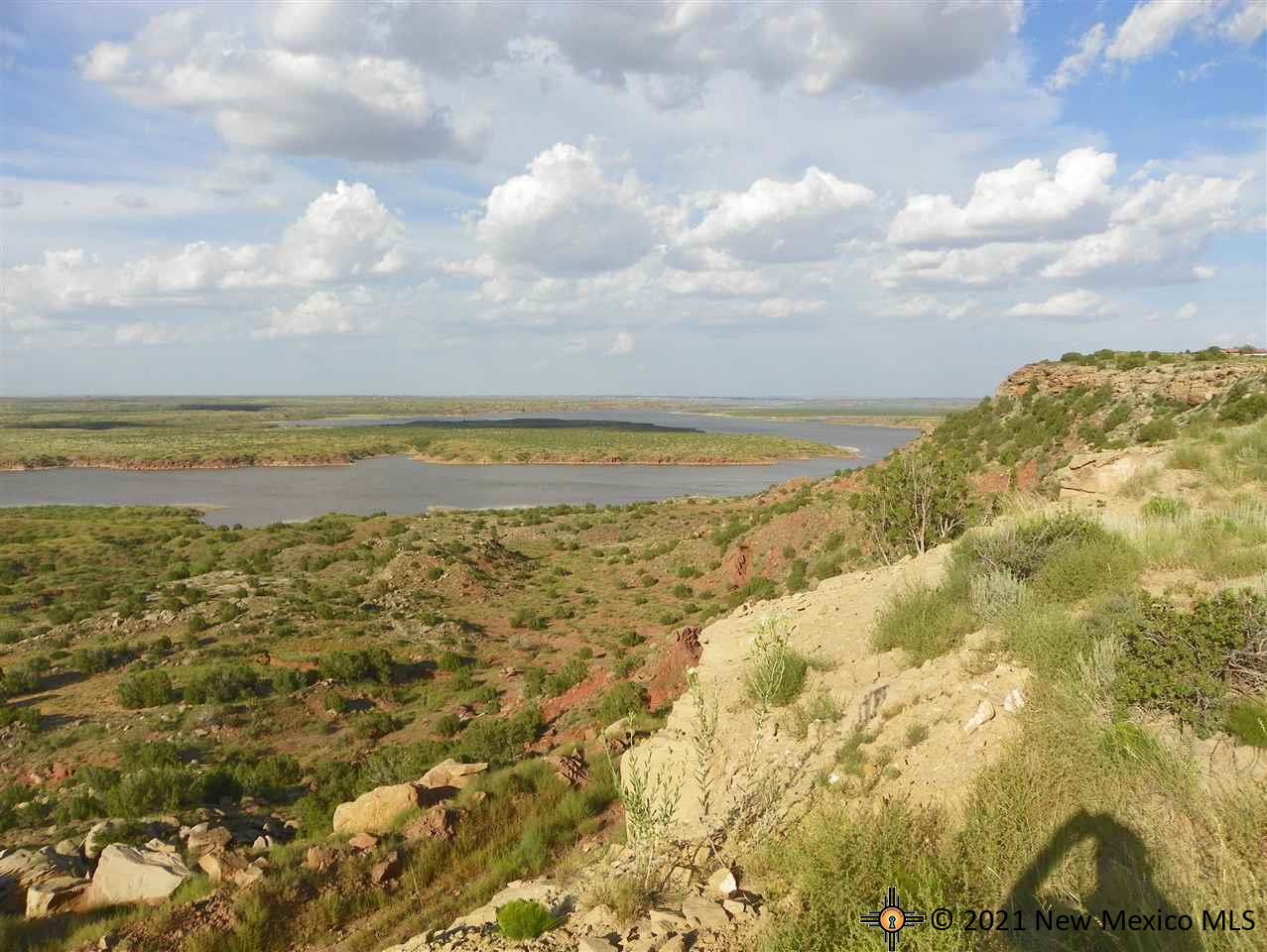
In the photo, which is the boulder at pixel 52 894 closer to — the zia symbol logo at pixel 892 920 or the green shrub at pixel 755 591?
the zia symbol logo at pixel 892 920

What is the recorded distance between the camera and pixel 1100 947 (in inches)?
131

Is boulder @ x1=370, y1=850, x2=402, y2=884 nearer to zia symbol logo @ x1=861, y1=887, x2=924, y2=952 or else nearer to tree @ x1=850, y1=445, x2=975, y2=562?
zia symbol logo @ x1=861, y1=887, x2=924, y2=952

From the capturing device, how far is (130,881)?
21.7 feet

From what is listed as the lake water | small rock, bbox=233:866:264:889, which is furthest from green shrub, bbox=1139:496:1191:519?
the lake water

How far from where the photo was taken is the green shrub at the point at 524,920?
424cm

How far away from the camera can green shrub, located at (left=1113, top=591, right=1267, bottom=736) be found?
4473mm

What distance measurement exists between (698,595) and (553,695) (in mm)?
9161

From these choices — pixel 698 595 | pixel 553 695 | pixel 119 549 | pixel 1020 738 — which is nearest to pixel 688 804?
Answer: pixel 1020 738

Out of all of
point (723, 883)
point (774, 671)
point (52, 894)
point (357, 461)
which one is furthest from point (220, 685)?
point (357, 461)

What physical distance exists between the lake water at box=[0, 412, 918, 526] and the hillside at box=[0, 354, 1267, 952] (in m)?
35.6

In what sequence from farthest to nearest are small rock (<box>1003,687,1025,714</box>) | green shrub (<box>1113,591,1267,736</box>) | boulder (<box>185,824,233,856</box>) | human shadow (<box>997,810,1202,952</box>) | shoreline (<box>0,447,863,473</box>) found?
shoreline (<box>0,447,863,473</box>) → boulder (<box>185,824,233,856</box>) → small rock (<box>1003,687,1025,714</box>) → green shrub (<box>1113,591,1267,736</box>) → human shadow (<box>997,810,1202,952</box>)

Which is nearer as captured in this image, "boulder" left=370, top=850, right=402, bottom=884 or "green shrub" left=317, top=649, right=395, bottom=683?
"boulder" left=370, top=850, right=402, bottom=884

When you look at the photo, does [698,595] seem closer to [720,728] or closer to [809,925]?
[720,728]

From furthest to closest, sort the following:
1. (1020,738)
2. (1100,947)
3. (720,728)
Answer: (720,728) < (1020,738) < (1100,947)
